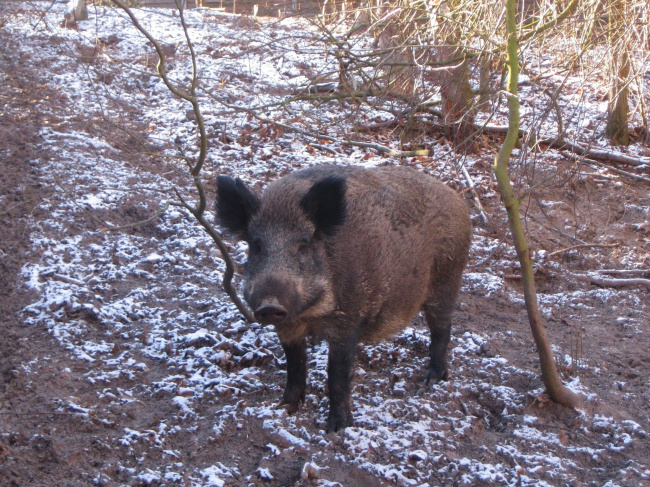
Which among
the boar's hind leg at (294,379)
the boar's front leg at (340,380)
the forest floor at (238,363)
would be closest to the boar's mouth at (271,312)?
the boar's front leg at (340,380)

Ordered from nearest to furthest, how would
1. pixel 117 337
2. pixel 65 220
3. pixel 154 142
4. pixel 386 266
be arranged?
pixel 386 266 < pixel 117 337 < pixel 65 220 < pixel 154 142

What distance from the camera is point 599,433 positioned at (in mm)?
4102

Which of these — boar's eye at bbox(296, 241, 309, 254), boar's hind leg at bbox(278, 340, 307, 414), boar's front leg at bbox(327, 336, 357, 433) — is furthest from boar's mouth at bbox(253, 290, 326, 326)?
boar's hind leg at bbox(278, 340, 307, 414)

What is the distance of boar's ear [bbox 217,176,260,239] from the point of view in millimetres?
3932

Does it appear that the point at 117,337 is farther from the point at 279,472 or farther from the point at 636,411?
the point at 636,411

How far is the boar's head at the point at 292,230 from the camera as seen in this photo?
371 cm

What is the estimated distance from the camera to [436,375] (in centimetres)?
479

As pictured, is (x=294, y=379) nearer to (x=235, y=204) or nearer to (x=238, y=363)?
(x=238, y=363)

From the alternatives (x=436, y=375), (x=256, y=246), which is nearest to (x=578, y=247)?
(x=436, y=375)

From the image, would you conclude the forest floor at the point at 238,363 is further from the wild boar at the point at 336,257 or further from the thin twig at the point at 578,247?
the wild boar at the point at 336,257

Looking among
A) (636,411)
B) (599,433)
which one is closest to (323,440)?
(599,433)

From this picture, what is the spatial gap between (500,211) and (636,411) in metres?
4.08

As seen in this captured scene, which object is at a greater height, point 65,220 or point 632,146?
point 632,146

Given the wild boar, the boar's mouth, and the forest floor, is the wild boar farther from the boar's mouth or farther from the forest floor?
the forest floor
